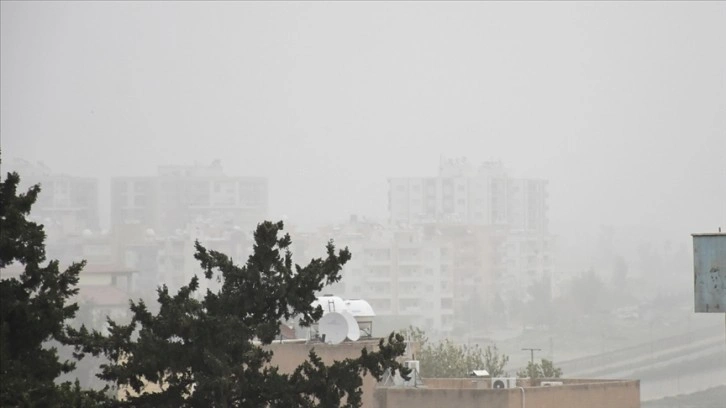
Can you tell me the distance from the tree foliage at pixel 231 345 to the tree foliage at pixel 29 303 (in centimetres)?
203

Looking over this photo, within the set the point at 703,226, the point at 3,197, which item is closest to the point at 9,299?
the point at 3,197

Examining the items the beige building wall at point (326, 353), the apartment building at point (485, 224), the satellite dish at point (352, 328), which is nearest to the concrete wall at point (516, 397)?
the beige building wall at point (326, 353)

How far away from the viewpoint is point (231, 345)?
17.1 meters

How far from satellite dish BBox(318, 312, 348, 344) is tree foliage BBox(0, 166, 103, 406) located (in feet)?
52.7

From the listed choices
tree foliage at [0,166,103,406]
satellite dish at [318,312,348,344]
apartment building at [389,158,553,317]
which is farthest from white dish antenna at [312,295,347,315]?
apartment building at [389,158,553,317]

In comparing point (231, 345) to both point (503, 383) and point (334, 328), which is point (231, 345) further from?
point (334, 328)

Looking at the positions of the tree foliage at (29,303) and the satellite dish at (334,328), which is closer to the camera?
the tree foliage at (29,303)

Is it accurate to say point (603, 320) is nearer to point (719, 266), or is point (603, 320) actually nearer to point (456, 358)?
point (456, 358)

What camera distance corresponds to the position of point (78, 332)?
16.6m

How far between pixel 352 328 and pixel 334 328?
22.9 inches

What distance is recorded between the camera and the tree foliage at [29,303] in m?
13.9

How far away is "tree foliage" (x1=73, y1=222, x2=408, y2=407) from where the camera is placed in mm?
16797

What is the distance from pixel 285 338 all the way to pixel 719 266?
18.7m

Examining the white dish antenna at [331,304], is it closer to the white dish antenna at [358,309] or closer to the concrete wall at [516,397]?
the white dish antenna at [358,309]
